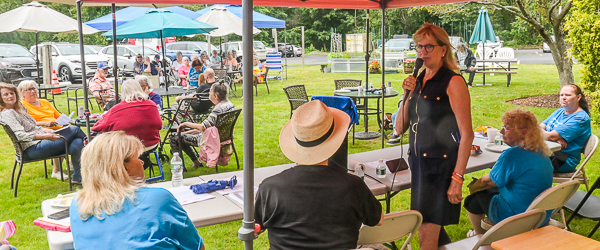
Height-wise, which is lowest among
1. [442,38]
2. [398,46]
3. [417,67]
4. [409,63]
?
[417,67]

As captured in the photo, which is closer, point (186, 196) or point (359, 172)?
point (186, 196)

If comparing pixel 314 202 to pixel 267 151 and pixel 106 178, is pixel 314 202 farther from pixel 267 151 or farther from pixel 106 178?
pixel 267 151

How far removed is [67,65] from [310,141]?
50.4ft

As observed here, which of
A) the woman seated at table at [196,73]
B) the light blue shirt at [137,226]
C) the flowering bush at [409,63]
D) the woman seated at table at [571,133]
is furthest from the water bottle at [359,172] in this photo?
the flowering bush at [409,63]

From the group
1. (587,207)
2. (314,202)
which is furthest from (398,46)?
(314,202)

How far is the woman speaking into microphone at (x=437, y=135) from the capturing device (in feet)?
8.17

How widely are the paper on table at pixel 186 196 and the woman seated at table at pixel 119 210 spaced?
0.63 m

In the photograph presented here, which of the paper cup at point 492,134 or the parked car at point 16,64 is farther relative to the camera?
the parked car at point 16,64

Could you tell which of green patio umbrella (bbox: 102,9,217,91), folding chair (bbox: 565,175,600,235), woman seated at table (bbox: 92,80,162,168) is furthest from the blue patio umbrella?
folding chair (bbox: 565,175,600,235)

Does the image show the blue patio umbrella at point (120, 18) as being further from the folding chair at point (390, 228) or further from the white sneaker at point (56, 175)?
the folding chair at point (390, 228)

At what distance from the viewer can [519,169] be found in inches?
112

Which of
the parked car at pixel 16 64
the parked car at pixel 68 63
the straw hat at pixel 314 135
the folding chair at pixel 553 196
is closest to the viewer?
the straw hat at pixel 314 135

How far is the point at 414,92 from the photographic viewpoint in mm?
2738

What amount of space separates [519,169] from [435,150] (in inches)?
27.3
